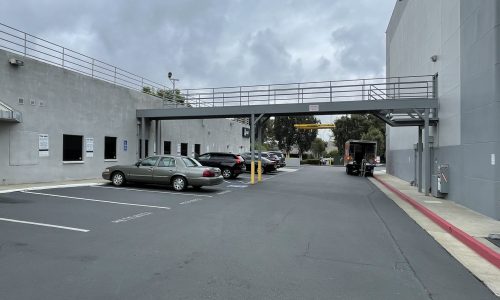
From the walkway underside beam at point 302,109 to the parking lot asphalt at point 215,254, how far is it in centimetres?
730

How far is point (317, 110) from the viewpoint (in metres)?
20.1

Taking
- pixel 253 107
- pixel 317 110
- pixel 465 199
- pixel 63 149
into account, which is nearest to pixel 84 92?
pixel 63 149

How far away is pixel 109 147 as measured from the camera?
2166cm

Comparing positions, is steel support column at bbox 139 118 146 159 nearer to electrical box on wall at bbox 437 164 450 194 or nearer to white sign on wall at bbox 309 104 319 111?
white sign on wall at bbox 309 104 319 111

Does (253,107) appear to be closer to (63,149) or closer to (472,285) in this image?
(63,149)

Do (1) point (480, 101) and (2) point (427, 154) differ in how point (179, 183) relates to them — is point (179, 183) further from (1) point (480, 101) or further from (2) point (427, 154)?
(1) point (480, 101)

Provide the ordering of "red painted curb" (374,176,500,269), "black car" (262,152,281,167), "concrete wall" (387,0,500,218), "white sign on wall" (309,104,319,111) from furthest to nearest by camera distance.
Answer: "black car" (262,152,281,167) < "white sign on wall" (309,104,319,111) < "concrete wall" (387,0,500,218) < "red painted curb" (374,176,500,269)

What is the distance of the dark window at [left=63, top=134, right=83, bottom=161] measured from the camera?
60.5ft

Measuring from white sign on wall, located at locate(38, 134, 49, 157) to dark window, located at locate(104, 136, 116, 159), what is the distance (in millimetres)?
4177

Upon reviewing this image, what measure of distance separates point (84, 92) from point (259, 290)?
1766 centimetres

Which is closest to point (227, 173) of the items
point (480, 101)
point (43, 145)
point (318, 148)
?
point (43, 145)

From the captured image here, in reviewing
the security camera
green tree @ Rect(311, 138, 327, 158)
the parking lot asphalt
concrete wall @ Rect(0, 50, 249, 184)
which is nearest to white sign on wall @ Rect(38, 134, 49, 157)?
concrete wall @ Rect(0, 50, 249, 184)

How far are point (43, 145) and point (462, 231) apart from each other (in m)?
16.2

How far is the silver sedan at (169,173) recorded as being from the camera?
1574 centimetres
